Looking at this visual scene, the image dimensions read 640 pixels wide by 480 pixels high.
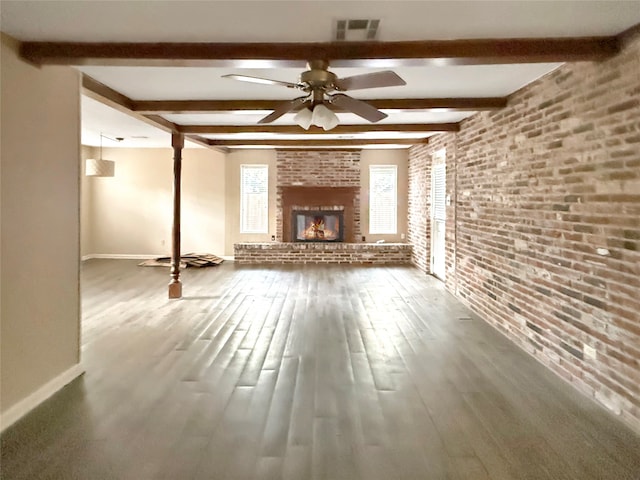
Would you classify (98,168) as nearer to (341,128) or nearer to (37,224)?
(341,128)

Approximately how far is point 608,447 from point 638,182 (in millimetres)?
1525

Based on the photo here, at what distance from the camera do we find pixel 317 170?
9445 mm

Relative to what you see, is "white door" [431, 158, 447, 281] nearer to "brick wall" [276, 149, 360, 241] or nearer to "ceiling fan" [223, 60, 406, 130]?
"brick wall" [276, 149, 360, 241]

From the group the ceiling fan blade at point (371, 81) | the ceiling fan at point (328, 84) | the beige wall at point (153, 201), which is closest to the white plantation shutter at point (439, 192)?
the ceiling fan at point (328, 84)

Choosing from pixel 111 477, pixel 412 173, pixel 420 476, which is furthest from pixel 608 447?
pixel 412 173

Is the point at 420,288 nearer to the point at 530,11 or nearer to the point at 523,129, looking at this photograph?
the point at 523,129

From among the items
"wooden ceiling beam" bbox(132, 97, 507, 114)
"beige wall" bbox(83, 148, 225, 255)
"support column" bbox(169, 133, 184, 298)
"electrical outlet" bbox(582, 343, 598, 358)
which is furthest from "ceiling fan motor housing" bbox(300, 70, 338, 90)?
"beige wall" bbox(83, 148, 225, 255)

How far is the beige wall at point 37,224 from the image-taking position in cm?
261

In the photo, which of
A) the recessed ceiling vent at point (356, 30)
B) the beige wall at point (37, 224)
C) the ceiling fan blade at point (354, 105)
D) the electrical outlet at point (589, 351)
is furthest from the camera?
the ceiling fan blade at point (354, 105)

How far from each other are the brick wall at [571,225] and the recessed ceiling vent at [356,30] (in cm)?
156

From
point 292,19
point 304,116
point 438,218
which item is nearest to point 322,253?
point 438,218

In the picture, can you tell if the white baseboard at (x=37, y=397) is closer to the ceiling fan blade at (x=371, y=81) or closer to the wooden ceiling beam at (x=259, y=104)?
the wooden ceiling beam at (x=259, y=104)

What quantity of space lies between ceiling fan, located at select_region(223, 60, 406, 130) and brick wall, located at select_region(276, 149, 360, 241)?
6.07 m

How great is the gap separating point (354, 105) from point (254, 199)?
21.7ft
